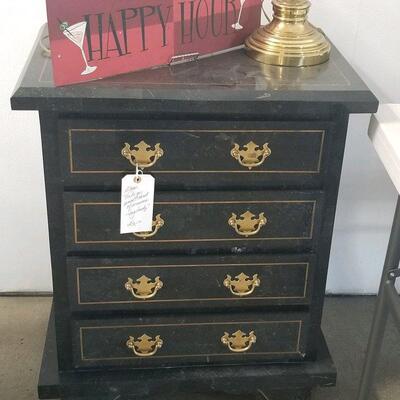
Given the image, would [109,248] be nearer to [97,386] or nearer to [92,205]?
[92,205]

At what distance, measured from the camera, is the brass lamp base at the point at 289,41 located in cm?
131

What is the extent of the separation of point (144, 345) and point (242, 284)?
25 cm

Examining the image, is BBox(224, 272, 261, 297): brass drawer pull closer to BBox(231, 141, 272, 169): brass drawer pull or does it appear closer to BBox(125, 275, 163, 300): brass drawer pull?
BBox(125, 275, 163, 300): brass drawer pull

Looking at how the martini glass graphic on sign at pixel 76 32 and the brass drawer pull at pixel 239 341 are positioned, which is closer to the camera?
the martini glass graphic on sign at pixel 76 32

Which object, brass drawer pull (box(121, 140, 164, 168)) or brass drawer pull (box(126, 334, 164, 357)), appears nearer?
brass drawer pull (box(121, 140, 164, 168))

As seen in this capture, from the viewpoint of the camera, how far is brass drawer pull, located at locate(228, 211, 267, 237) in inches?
51.4

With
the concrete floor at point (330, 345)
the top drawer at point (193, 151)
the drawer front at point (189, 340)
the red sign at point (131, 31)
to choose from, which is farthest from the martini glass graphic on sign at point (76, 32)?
the concrete floor at point (330, 345)

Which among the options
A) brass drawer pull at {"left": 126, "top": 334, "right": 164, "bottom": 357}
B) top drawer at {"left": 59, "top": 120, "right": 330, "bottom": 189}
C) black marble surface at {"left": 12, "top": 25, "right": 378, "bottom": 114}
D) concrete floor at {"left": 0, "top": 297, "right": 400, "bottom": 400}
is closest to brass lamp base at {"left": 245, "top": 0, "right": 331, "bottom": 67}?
black marble surface at {"left": 12, "top": 25, "right": 378, "bottom": 114}

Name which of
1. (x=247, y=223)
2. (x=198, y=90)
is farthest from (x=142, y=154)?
(x=247, y=223)

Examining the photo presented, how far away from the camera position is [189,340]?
143 cm

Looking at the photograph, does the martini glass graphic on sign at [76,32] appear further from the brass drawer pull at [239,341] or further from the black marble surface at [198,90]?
the brass drawer pull at [239,341]

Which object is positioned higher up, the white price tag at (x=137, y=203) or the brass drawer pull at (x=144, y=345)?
the white price tag at (x=137, y=203)

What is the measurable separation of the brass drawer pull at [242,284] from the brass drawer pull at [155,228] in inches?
7.3

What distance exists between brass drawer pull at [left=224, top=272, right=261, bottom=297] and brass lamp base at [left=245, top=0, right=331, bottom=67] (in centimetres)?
43
